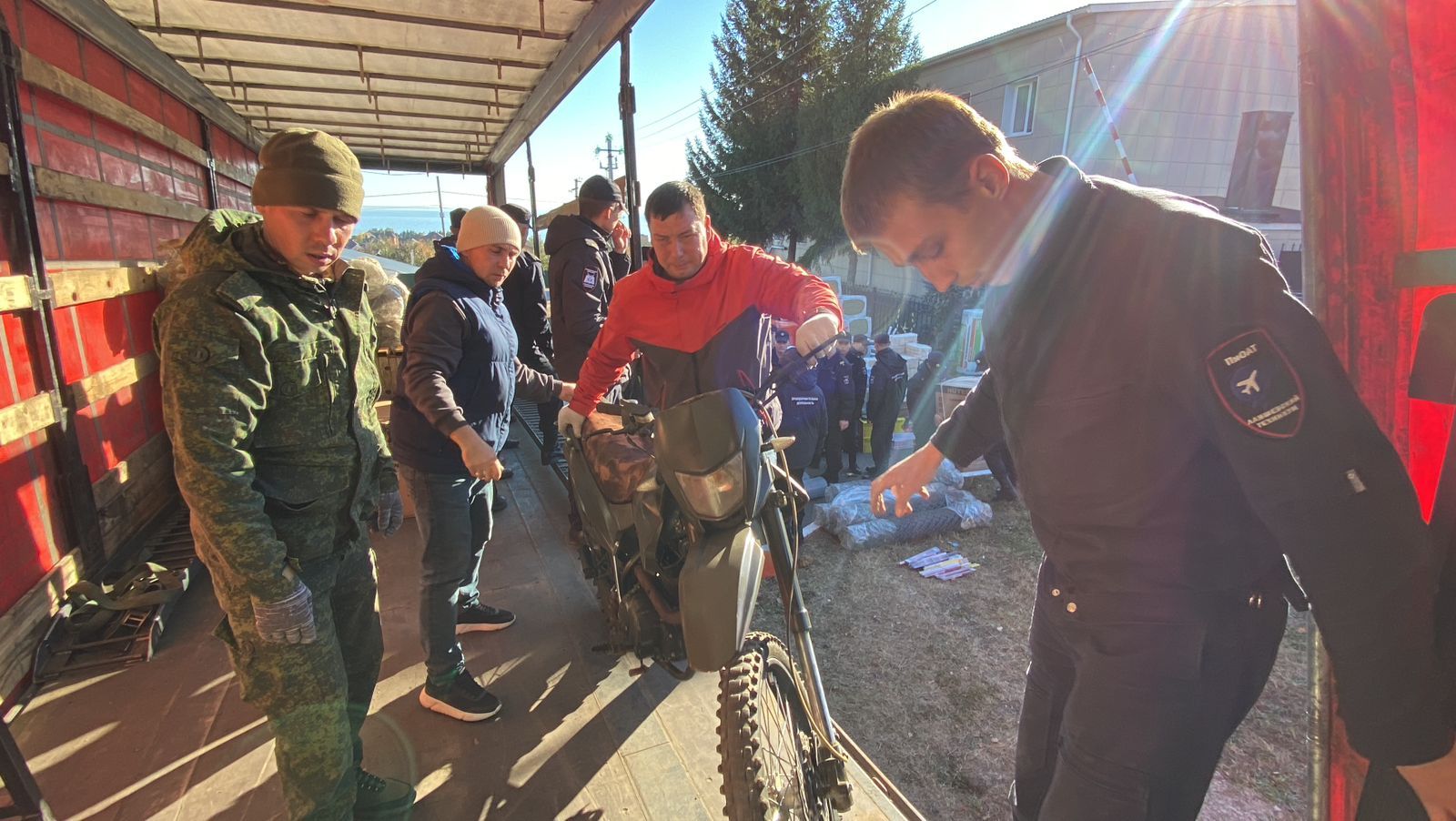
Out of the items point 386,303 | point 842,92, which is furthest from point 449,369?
point 842,92

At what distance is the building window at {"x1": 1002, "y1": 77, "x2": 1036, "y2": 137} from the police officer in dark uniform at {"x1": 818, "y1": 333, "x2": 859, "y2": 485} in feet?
38.0

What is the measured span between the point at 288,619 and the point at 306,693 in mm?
226

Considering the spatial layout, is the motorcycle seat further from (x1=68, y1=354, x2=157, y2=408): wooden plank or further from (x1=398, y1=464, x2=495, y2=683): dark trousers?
(x1=68, y1=354, x2=157, y2=408): wooden plank

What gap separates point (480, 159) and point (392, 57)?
137 inches

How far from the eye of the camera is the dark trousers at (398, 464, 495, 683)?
2.35 m

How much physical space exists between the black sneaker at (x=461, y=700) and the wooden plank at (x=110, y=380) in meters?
2.32

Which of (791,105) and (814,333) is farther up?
(791,105)

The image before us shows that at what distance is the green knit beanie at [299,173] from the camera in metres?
1.49

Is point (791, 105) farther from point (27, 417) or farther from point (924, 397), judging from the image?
point (27, 417)

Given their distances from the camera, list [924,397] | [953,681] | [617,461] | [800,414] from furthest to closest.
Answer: [924,397] < [953,681] < [800,414] < [617,461]

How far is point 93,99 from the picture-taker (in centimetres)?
349

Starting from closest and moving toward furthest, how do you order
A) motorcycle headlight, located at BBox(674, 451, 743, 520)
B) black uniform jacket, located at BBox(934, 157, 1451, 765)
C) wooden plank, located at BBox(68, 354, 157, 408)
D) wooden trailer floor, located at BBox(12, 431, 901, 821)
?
black uniform jacket, located at BBox(934, 157, 1451, 765) < motorcycle headlight, located at BBox(674, 451, 743, 520) < wooden trailer floor, located at BBox(12, 431, 901, 821) < wooden plank, located at BBox(68, 354, 157, 408)

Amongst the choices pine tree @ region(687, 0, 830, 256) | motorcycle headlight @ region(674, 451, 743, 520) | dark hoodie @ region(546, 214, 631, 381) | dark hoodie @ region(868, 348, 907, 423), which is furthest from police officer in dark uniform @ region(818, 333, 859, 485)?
pine tree @ region(687, 0, 830, 256)

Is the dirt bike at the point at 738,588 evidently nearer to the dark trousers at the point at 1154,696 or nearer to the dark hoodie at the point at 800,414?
the dark hoodie at the point at 800,414
